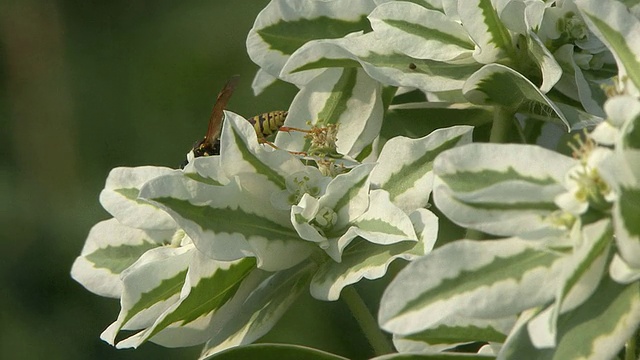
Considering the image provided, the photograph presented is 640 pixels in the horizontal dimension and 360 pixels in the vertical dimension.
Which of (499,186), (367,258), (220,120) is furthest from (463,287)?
(220,120)

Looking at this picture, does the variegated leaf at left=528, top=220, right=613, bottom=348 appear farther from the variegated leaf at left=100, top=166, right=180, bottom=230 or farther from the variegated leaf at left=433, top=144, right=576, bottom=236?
the variegated leaf at left=100, top=166, right=180, bottom=230

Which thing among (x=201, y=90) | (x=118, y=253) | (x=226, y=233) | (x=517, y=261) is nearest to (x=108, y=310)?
(x=201, y=90)

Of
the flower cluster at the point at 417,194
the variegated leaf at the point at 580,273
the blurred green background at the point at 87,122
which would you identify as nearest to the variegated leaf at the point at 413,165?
the flower cluster at the point at 417,194

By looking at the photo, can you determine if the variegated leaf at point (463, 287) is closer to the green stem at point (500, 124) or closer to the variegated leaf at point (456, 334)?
the variegated leaf at point (456, 334)

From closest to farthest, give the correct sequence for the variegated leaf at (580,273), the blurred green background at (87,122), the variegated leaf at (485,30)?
1. the variegated leaf at (580,273)
2. the variegated leaf at (485,30)
3. the blurred green background at (87,122)

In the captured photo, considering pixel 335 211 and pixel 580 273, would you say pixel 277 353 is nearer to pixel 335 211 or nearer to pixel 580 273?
pixel 335 211
